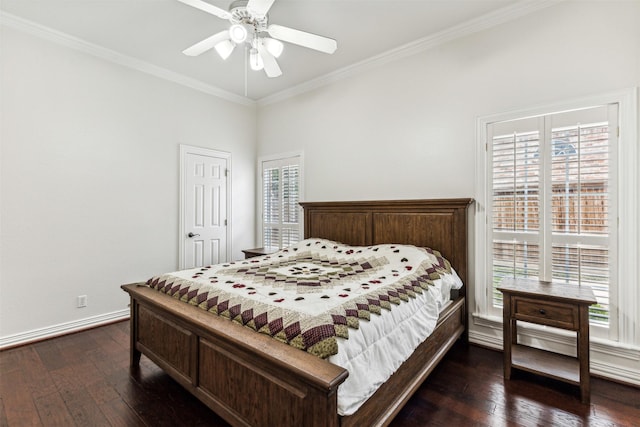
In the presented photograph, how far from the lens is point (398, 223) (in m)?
3.15

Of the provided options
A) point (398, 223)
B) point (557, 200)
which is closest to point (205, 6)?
point (398, 223)

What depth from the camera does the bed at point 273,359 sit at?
46.3 inches

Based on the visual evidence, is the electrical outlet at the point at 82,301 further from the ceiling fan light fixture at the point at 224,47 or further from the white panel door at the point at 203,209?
the ceiling fan light fixture at the point at 224,47

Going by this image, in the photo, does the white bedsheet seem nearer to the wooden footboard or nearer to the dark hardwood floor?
the wooden footboard

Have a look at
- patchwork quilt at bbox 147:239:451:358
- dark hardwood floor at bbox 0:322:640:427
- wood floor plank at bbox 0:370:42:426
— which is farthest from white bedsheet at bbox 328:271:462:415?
wood floor plank at bbox 0:370:42:426

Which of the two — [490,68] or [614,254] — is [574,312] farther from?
[490,68]

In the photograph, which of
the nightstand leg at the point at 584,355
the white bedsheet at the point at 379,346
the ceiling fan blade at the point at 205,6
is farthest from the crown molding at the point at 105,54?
the nightstand leg at the point at 584,355

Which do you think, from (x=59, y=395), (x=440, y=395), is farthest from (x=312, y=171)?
(x=59, y=395)

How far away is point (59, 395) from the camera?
1966 mm

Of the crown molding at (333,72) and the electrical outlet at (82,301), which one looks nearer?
the crown molding at (333,72)

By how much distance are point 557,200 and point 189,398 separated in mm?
3066

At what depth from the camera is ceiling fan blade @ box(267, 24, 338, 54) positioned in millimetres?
2154

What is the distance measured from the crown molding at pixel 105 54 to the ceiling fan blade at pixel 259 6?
2.25 m

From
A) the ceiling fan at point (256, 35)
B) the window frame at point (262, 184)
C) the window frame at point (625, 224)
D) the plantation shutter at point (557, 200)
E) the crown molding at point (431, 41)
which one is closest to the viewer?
the ceiling fan at point (256, 35)
